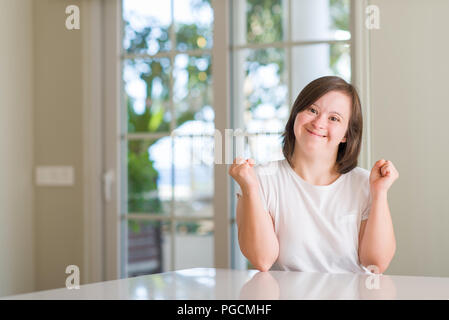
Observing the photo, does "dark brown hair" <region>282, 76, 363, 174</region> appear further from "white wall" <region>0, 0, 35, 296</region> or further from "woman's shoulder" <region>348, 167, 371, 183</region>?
"white wall" <region>0, 0, 35, 296</region>

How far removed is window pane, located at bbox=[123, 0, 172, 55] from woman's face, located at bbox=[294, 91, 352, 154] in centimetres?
147

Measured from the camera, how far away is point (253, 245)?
4.50 feet

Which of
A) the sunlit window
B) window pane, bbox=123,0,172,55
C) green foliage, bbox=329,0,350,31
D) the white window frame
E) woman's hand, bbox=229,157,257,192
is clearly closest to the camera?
woman's hand, bbox=229,157,257,192

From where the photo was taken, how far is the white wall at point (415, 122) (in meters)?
2.14

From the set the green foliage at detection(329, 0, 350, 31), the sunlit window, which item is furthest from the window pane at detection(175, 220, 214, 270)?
the green foliage at detection(329, 0, 350, 31)

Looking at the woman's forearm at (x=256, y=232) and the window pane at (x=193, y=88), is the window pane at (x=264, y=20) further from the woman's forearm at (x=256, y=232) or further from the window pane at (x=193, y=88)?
the woman's forearm at (x=256, y=232)

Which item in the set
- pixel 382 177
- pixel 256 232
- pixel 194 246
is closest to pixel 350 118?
pixel 382 177

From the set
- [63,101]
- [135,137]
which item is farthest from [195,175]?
[63,101]

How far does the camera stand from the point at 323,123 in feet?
4.86

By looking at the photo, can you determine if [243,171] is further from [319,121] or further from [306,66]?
[306,66]

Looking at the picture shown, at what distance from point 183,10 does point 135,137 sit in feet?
2.47

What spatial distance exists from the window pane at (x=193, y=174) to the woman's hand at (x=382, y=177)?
1.35 metres

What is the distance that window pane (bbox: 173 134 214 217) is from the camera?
8.82 feet

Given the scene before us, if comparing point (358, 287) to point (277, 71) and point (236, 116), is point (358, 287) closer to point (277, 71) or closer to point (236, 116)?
point (236, 116)
